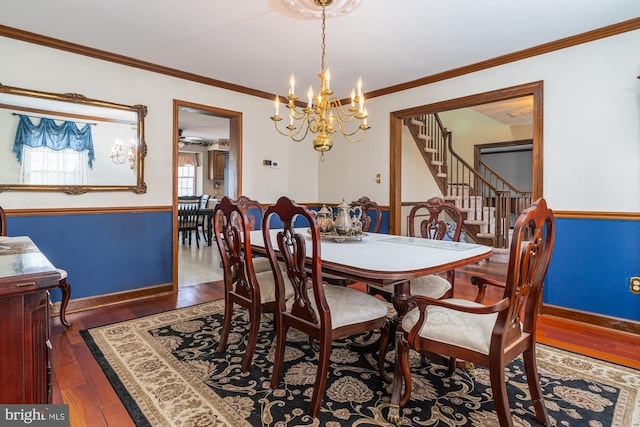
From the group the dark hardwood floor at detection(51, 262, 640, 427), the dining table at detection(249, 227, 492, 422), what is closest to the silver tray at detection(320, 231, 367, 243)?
the dining table at detection(249, 227, 492, 422)

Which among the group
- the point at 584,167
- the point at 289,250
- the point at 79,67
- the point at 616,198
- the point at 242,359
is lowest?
the point at 242,359

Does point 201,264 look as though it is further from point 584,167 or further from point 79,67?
point 584,167

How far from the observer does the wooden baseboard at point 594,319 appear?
2643 millimetres

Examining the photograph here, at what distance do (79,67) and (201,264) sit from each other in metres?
2.92

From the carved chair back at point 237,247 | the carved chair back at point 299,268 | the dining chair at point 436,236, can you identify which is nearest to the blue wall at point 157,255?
the dining chair at point 436,236

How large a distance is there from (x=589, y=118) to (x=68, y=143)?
4.51 m

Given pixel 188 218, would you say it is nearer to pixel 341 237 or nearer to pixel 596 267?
pixel 341 237

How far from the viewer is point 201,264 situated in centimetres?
507

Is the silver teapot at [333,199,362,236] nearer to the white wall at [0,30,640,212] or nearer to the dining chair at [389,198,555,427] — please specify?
the dining chair at [389,198,555,427]

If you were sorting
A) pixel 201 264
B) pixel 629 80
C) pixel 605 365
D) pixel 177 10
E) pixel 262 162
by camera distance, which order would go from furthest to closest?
pixel 201 264, pixel 262 162, pixel 629 80, pixel 177 10, pixel 605 365

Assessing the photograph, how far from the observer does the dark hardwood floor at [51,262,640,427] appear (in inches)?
65.1

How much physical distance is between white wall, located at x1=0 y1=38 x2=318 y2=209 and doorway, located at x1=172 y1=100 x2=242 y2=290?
0.09 meters

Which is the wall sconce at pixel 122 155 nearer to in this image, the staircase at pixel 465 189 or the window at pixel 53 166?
the window at pixel 53 166

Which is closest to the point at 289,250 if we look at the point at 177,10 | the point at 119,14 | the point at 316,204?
the point at 177,10
